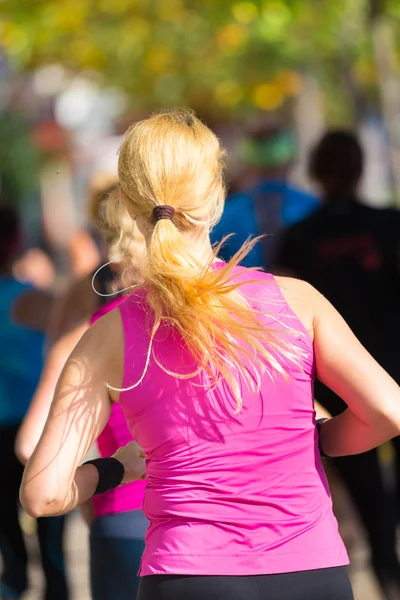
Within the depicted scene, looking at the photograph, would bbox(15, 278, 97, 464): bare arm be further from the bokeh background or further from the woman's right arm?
the woman's right arm

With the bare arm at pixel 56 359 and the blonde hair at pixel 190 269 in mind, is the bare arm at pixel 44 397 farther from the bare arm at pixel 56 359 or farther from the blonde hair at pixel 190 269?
the blonde hair at pixel 190 269

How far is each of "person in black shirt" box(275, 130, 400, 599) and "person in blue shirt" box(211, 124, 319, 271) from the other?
311 mm

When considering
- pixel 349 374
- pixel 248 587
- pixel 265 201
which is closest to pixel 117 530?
pixel 248 587

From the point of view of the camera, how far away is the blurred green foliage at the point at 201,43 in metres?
9.05

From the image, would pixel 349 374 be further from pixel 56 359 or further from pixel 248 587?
pixel 56 359

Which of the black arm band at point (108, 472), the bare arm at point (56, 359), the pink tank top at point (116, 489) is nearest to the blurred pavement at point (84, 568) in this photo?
the bare arm at point (56, 359)

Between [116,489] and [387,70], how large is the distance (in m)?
6.99

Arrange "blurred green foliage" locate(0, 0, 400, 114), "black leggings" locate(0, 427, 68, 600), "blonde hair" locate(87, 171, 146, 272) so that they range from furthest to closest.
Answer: "blurred green foliage" locate(0, 0, 400, 114)
"black leggings" locate(0, 427, 68, 600)
"blonde hair" locate(87, 171, 146, 272)

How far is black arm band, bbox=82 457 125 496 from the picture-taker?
239 cm

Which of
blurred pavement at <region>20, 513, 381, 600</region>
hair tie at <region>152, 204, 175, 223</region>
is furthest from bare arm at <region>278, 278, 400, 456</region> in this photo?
blurred pavement at <region>20, 513, 381, 600</region>

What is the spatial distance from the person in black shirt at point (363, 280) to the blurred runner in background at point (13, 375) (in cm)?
112

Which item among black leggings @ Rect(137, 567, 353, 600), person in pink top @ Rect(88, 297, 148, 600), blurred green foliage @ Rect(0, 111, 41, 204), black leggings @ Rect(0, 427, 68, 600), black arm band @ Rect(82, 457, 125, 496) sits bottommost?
blurred green foliage @ Rect(0, 111, 41, 204)

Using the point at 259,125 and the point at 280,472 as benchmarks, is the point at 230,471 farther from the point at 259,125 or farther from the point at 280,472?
the point at 259,125

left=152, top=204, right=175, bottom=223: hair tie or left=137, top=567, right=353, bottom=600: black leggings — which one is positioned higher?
left=152, top=204, right=175, bottom=223: hair tie
